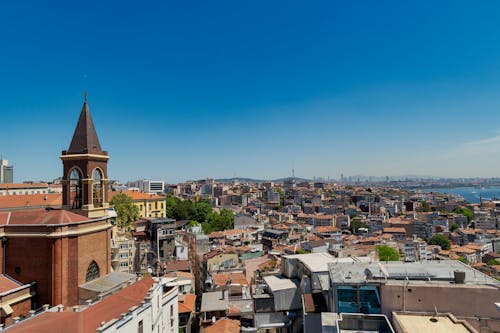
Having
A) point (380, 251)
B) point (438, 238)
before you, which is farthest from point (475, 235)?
point (380, 251)

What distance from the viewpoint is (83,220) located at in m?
15.2

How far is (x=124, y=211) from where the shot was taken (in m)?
44.8

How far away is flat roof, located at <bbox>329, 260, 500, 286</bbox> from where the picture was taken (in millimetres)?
12227

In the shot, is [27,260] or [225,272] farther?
[225,272]

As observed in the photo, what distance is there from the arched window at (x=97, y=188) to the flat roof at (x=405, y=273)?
12.6 metres

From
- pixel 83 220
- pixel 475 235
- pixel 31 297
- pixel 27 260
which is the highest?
pixel 83 220

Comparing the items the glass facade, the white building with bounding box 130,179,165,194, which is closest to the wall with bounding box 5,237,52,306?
the glass facade

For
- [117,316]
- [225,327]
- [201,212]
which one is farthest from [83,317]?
[201,212]

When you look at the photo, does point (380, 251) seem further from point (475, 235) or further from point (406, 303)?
point (475, 235)

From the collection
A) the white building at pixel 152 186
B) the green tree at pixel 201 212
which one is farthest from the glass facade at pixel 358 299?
the white building at pixel 152 186

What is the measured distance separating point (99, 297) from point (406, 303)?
11855 mm

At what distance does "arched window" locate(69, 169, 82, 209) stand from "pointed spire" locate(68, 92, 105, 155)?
4.00 feet

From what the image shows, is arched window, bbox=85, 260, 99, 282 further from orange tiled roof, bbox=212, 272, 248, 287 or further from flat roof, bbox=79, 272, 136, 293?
orange tiled roof, bbox=212, 272, 248, 287

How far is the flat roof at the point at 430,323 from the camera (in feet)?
29.1
